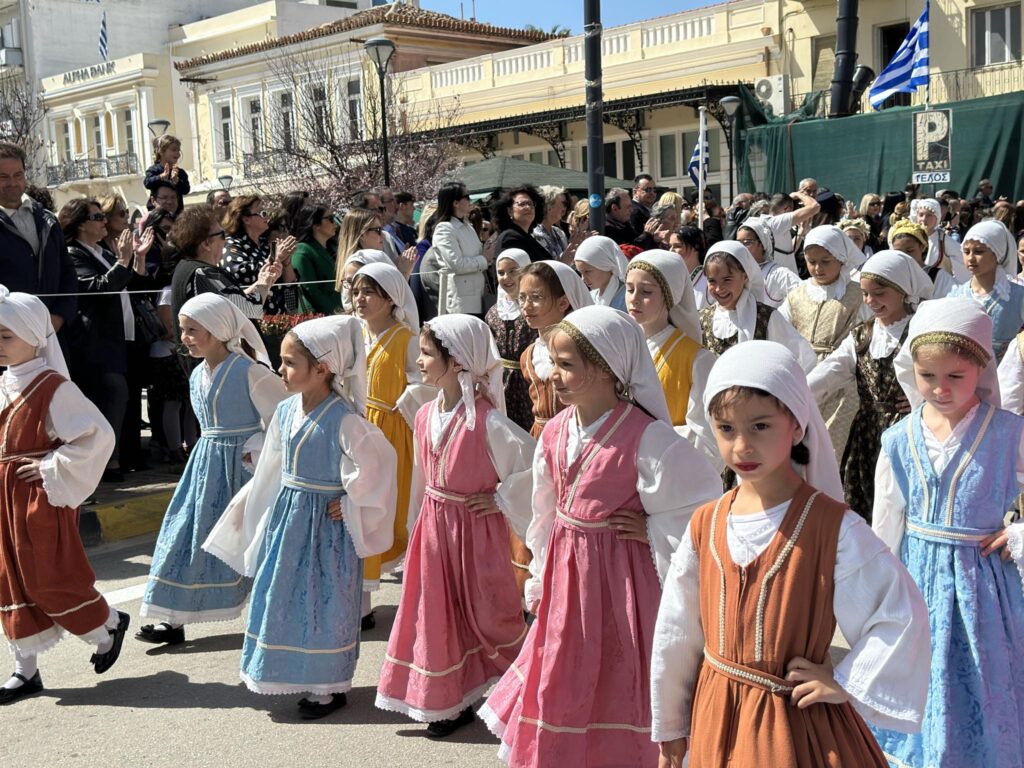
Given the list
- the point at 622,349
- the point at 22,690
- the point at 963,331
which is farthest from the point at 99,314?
the point at 963,331

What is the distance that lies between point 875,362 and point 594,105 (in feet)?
16.2

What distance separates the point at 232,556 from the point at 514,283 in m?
2.80

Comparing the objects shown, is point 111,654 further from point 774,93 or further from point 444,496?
point 774,93

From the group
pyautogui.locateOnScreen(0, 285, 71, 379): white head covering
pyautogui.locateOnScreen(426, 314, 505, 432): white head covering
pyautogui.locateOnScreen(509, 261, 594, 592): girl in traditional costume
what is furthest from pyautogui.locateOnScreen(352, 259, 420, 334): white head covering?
pyautogui.locateOnScreen(0, 285, 71, 379): white head covering

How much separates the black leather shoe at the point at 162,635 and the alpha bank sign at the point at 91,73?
4325 cm

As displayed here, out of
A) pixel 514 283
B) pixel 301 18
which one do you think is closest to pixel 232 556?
pixel 514 283

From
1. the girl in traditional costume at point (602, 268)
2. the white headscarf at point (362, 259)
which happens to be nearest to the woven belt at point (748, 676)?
the girl in traditional costume at point (602, 268)

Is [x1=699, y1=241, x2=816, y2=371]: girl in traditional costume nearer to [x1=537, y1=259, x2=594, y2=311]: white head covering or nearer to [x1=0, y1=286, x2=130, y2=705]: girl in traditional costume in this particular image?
[x1=537, y1=259, x2=594, y2=311]: white head covering

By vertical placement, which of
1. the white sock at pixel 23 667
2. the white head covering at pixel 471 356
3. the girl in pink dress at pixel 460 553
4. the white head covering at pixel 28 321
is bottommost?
the white sock at pixel 23 667

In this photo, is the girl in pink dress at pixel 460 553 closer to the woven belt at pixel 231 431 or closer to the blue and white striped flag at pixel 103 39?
the woven belt at pixel 231 431

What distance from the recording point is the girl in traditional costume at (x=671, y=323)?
5.61 meters

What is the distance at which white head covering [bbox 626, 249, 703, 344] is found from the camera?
5.75m

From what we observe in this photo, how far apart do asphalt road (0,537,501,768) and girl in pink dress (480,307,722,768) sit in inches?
27.5

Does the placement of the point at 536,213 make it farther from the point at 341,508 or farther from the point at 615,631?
the point at 615,631
